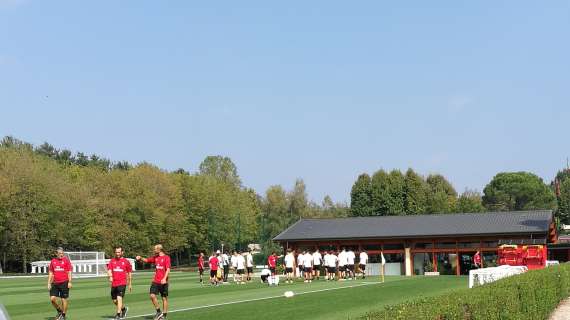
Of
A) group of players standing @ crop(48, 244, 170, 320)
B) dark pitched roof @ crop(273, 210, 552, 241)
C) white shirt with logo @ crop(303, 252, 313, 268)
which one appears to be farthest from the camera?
dark pitched roof @ crop(273, 210, 552, 241)

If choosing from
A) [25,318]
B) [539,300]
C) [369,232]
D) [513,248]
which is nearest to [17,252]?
[369,232]

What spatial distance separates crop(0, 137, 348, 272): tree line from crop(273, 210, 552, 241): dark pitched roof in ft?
88.5

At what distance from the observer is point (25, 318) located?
18641 mm

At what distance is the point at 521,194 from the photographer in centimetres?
11419

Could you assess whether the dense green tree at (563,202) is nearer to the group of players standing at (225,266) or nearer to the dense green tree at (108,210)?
the dense green tree at (108,210)

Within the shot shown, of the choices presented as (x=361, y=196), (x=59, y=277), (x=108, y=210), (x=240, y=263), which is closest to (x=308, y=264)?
(x=240, y=263)

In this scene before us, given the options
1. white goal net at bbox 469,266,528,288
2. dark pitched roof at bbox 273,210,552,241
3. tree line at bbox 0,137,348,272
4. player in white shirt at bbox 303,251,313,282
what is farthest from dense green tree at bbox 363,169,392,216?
white goal net at bbox 469,266,528,288

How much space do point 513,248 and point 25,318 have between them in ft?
88.8

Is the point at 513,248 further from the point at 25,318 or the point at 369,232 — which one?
the point at 25,318

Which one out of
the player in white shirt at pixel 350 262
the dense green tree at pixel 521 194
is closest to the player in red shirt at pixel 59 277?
the player in white shirt at pixel 350 262

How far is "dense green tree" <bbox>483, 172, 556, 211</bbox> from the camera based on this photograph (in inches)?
4473

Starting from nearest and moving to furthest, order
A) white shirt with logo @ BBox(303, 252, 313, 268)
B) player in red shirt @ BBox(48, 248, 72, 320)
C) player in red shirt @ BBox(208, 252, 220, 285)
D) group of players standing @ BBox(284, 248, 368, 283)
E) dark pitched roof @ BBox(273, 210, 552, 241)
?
player in red shirt @ BBox(48, 248, 72, 320)
player in red shirt @ BBox(208, 252, 220, 285)
white shirt with logo @ BBox(303, 252, 313, 268)
group of players standing @ BBox(284, 248, 368, 283)
dark pitched roof @ BBox(273, 210, 552, 241)

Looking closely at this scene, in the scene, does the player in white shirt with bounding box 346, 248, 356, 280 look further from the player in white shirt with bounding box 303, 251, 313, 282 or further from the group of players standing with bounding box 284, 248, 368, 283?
the player in white shirt with bounding box 303, 251, 313, 282

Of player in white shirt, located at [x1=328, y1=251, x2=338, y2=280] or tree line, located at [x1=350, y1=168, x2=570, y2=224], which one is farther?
tree line, located at [x1=350, y1=168, x2=570, y2=224]
